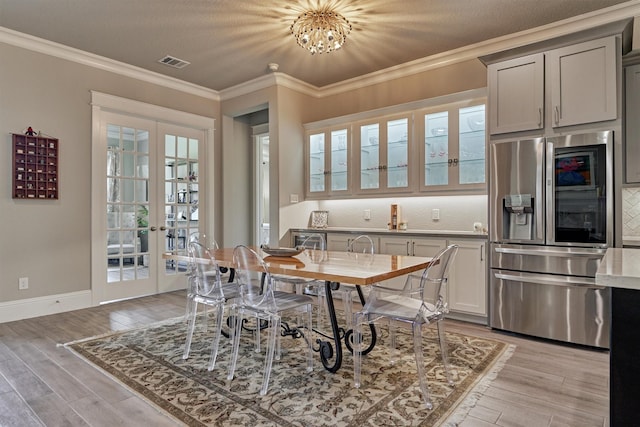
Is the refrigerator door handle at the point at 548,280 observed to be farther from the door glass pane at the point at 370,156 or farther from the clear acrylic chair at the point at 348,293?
the door glass pane at the point at 370,156

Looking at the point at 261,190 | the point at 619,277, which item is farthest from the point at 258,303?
the point at 261,190

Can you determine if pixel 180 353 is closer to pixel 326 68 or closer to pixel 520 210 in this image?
pixel 520 210

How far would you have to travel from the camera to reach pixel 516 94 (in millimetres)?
3371

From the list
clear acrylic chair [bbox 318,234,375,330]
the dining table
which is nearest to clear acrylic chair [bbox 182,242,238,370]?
the dining table

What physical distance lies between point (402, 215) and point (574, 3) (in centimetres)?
258

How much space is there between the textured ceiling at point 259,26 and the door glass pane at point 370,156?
2.53ft

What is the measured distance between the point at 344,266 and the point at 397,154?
2388mm

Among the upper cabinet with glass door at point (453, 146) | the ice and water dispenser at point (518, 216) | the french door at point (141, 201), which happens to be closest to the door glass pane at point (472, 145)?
the upper cabinet with glass door at point (453, 146)

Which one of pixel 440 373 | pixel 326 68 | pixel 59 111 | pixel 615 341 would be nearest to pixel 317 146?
pixel 326 68

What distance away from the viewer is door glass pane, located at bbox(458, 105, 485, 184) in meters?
3.82

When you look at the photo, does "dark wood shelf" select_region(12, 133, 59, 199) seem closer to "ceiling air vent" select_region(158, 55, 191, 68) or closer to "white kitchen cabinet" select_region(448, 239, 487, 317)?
"ceiling air vent" select_region(158, 55, 191, 68)

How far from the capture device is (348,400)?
214cm

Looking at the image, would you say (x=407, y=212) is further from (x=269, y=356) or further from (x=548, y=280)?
(x=269, y=356)

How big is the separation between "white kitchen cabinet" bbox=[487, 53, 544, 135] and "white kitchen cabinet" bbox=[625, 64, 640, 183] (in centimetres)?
66
